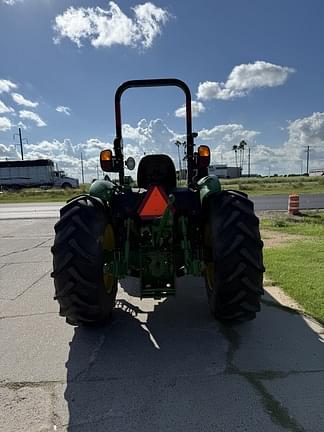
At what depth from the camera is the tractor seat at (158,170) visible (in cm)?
478

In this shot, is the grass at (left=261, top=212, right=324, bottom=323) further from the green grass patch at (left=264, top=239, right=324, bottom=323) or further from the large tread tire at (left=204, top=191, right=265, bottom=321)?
the large tread tire at (left=204, top=191, right=265, bottom=321)

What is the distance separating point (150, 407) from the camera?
8.64ft

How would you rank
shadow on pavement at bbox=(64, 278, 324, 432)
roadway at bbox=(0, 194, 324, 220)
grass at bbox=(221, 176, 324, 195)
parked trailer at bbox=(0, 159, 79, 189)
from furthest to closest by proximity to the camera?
parked trailer at bbox=(0, 159, 79, 189), grass at bbox=(221, 176, 324, 195), roadway at bbox=(0, 194, 324, 220), shadow on pavement at bbox=(64, 278, 324, 432)

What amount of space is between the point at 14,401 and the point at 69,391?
0.38 meters

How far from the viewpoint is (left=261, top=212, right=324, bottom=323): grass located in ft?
15.0

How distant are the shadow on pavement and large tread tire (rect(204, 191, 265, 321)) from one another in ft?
1.20

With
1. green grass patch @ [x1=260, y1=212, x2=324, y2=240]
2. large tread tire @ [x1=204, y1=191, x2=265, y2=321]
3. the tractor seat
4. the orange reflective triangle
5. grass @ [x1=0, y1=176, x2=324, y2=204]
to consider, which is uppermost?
the tractor seat

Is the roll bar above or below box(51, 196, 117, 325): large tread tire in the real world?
above

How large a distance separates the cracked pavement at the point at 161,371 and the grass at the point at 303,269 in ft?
1.09

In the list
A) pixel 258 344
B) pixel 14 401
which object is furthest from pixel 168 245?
pixel 14 401

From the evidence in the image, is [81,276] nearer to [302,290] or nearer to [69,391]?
[69,391]

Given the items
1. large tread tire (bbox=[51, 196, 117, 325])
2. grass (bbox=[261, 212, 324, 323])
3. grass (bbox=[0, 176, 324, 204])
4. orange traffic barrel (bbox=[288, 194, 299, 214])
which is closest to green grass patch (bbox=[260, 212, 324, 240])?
grass (bbox=[261, 212, 324, 323])

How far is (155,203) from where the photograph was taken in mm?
3570

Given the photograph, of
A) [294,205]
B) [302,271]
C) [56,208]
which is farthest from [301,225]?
[56,208]
